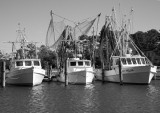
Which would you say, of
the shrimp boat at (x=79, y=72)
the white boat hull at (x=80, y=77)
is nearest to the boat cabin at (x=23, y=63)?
the shrimp boat at (x=79, y=72)

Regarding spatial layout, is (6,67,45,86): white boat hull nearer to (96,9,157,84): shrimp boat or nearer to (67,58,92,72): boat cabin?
(67,58,92,72): boat cabin

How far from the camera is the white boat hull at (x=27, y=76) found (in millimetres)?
44438

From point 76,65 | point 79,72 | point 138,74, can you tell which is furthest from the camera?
point 76,65

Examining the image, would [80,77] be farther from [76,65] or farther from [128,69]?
[128,69]

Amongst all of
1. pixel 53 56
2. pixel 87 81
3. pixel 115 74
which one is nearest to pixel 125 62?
pixel 115 74

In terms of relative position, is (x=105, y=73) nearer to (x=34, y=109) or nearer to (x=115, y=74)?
(x=115, y=74)

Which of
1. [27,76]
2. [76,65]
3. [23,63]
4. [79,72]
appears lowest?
[27,76]

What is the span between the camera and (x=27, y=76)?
44875 mm

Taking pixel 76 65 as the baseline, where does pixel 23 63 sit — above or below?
above

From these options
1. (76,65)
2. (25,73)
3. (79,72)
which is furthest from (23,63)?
(79,72)

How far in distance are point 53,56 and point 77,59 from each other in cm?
5769

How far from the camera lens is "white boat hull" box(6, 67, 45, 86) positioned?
146 feet

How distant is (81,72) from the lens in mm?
47031

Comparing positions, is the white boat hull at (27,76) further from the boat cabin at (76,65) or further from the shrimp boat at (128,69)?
the shrimp boat at (128,69)
